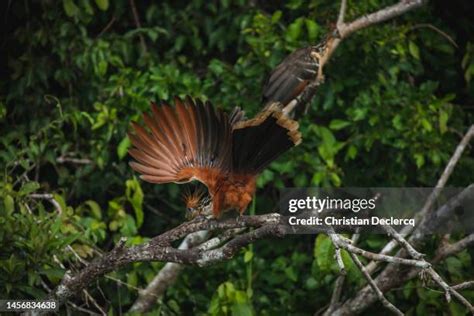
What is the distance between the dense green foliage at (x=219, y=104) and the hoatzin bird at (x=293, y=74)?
0.23 m

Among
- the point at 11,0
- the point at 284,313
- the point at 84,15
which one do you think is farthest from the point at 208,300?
the point at 11,0

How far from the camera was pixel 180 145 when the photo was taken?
3566 mm

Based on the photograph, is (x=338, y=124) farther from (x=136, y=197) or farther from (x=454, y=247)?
(x=136, y=197)

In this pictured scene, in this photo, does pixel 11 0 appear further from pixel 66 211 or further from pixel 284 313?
pixel 284 313

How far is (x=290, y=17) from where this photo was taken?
570 centimetres

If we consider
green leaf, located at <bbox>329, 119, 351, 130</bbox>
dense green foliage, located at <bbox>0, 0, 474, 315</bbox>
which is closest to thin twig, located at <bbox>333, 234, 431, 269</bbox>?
dense green foliage, located at <bbox>0, 0, 474, 315</bbox>

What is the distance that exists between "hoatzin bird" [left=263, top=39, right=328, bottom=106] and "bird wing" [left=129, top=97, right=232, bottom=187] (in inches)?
52.1

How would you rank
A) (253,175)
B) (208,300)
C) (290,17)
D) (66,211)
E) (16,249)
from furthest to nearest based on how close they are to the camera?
(290,17)
(208,300)
(66,211)
(16,249)
(253,175)

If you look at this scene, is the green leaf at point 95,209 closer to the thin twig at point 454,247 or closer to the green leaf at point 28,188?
the green leaf at point 28,188

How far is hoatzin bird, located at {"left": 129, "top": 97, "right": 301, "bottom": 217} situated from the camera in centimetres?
343

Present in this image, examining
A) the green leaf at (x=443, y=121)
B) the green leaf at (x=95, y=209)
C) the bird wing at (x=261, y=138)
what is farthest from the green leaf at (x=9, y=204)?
the green leaf at (x=443, y=121)

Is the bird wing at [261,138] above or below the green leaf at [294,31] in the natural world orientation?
above

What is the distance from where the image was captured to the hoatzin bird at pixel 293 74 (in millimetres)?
4844

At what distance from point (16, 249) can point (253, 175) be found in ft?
4.15
